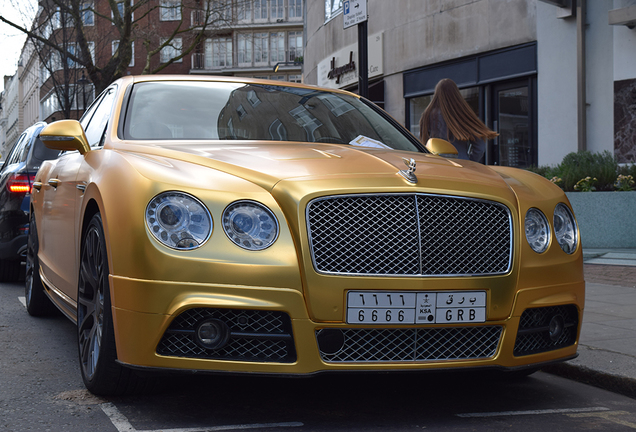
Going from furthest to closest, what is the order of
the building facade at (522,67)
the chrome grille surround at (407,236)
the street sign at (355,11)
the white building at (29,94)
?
Result: the white building at (29,94) < the building facade at (522,67) < the street sign at (355,11) < the chrome grille surround at (407,236)

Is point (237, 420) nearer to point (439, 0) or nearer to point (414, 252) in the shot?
point (414, 252)

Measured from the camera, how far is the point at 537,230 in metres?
3.66

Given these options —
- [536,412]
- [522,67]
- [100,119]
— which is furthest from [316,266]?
[522,67]

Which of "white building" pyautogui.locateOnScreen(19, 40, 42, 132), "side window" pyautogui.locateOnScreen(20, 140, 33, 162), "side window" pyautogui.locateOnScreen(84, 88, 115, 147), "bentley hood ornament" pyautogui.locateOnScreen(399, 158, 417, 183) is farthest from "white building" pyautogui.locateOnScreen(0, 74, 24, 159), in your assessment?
"bentley hood ornament" pyautogui.locateOnScreen(399, 158, 417, 183)

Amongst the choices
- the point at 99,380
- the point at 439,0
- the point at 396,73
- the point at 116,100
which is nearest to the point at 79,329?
the point at 99,380

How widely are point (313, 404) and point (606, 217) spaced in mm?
8149

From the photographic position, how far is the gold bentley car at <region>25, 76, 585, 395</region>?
313 centimetres

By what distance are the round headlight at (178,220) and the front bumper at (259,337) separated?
178 mm

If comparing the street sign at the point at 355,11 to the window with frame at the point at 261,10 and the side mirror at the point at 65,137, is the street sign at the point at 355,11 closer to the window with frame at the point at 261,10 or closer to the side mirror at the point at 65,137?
the side mirror at the point at 65,137

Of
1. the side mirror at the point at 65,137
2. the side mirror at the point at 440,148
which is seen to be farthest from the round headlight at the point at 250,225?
the side mirror at the point at 440,148

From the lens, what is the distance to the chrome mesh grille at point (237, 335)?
10.3 feet

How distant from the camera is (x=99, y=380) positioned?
3559 mm

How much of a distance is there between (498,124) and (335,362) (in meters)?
13.8

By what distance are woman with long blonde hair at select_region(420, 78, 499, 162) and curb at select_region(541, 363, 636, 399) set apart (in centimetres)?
265
